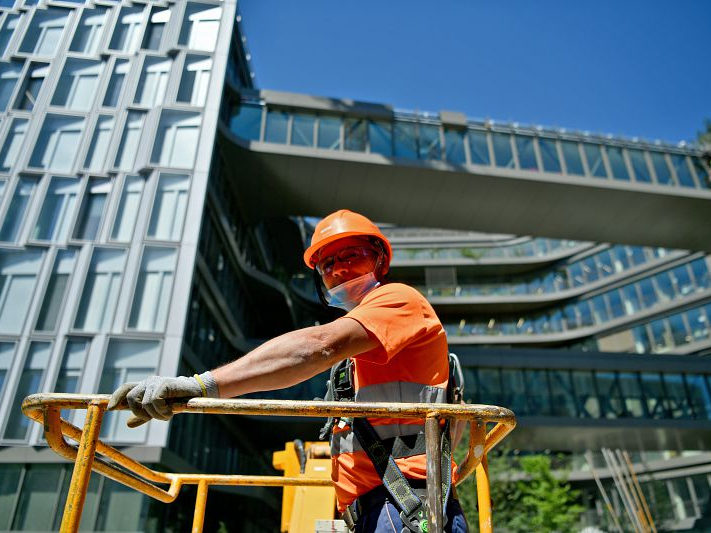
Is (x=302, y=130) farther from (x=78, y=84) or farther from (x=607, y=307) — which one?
(x=607, y=307)

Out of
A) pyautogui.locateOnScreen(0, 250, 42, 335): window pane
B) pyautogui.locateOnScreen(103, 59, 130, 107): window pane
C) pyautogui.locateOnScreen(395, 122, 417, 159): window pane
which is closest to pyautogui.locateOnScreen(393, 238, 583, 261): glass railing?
pyautogui.locateOnScreen(395, 122, 417, 159): window pane

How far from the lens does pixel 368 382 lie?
6.69 feet

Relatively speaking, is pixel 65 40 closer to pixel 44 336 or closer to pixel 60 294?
pixel 60 294

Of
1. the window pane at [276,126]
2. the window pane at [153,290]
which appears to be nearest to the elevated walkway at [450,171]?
the window pane at [276,126]

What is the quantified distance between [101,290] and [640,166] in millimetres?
21787

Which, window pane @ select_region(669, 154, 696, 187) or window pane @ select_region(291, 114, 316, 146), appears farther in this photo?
window pane @ select_region(669, 154, 696, 187)

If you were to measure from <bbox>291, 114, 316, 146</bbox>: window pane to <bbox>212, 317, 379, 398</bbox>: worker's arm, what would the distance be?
2028cm

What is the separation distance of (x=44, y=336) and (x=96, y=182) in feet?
17.2

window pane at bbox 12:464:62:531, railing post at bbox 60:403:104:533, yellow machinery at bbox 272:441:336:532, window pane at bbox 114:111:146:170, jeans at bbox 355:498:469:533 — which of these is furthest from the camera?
window pane at bbox 114:111:146:170

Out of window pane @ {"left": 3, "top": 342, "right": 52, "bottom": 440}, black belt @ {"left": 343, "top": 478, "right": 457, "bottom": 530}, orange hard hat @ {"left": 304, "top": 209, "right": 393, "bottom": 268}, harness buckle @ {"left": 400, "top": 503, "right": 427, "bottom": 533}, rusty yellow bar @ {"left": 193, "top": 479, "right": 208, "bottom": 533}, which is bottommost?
harness buckle @ {"left": 400, "top": 503, "right": 427, "bottom": 533}

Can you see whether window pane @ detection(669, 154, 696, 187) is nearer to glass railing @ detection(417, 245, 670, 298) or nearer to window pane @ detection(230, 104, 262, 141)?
glass railing @ detection(417, 245, 670, 298)

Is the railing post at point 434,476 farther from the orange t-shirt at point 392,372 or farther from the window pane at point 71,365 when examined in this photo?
the window pane at point 71,365

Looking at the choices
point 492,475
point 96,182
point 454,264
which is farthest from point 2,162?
point 454,264

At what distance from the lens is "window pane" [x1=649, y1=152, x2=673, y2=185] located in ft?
77.5
